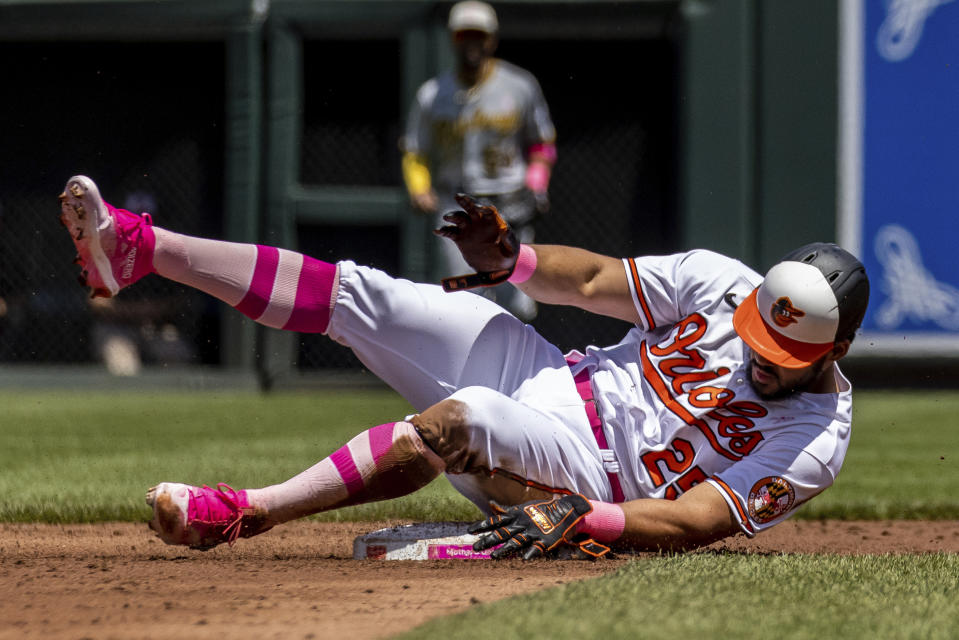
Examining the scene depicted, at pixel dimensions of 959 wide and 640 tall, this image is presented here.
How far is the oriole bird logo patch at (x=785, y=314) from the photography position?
3.07 metres

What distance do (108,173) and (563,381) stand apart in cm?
655

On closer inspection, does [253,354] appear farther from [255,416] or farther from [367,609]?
[367,609]

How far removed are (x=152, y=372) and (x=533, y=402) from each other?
605 centimetres

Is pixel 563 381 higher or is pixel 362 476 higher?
pixel 563 381

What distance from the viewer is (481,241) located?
3.19 metres

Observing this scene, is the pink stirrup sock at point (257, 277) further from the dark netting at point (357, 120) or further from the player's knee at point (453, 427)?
the dark netting at point (357, 120)

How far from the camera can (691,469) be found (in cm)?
328

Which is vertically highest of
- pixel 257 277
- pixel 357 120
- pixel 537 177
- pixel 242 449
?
pixel 357 120

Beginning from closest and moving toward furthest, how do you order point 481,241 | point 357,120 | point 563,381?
point 481,241
point 563,381
point 357,120

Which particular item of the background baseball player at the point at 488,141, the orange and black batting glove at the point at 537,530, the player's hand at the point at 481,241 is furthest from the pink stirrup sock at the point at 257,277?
the background baseball player at the point at 488,141

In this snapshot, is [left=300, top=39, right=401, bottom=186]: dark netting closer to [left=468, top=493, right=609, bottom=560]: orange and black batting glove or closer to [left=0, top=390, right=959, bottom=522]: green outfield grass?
[left=0, top=390, right=959, bottom=522]: green outfield grass

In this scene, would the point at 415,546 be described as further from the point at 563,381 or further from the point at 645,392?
the point at 645,392

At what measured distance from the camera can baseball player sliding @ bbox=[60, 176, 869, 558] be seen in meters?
3.02

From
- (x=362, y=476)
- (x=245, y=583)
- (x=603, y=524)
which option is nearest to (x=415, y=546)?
(x=362, y=476)
